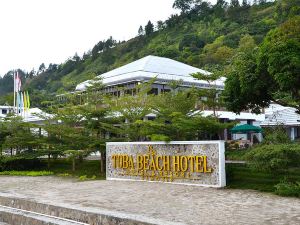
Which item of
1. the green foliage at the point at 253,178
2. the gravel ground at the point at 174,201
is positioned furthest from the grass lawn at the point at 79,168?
the green foliage at the point at 253,178

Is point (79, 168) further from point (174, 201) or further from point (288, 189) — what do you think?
point (288, 189)

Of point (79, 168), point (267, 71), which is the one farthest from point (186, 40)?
point (267, 71)

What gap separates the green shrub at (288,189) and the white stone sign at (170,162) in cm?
180

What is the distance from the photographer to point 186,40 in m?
68.1

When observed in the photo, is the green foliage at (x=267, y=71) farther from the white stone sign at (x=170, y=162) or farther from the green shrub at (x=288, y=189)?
the green shrub at (x=288, y=189)

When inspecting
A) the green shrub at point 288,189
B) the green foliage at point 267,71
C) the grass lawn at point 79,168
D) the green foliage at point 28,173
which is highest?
the green foliage at point 267,71

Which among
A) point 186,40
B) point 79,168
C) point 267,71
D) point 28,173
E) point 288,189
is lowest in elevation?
point 28,173

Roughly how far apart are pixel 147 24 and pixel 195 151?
8105 centimetres

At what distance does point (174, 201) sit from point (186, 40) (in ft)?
197

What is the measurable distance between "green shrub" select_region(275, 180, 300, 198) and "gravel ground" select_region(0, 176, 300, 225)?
0.22 metres

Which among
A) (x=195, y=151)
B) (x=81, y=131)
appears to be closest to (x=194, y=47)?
(x=81, y=131)

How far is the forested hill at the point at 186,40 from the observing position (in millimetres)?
59844

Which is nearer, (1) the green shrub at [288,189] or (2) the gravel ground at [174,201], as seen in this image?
(2) the gravel ground at [174,201]

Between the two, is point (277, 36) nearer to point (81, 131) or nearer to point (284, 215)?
point (284, 215)
